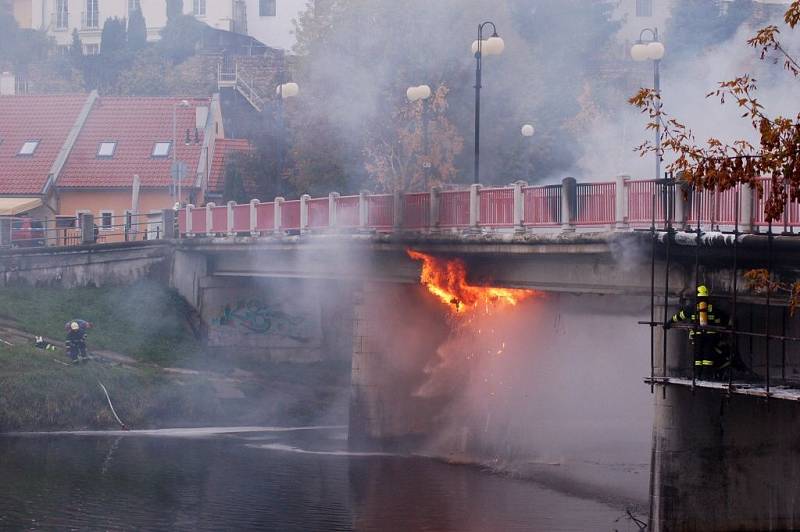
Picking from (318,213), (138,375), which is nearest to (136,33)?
(138,375)

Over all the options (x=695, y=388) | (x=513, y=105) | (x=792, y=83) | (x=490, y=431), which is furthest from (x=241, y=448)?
(x=513, y=105)

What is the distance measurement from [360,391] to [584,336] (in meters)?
7.05

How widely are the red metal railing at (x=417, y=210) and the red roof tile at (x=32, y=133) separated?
120 ft

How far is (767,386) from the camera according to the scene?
973 inches

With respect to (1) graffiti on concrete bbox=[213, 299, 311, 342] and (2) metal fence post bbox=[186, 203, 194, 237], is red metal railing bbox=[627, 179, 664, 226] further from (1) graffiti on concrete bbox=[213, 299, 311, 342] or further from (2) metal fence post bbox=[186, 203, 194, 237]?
(2) metal fence post bbox=[186, 203, 194, 237]

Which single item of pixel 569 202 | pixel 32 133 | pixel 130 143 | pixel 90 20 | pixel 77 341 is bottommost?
pixel 77 341

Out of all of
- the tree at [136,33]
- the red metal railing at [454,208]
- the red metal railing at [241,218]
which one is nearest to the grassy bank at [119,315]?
the red metal railing at [241,218]

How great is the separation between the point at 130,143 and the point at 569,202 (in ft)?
157

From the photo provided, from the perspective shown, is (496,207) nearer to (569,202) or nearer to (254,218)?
(569,202)

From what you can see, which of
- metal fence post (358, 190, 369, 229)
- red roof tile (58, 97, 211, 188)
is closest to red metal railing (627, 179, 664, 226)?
metal fence post (358, 190, 369, 229)

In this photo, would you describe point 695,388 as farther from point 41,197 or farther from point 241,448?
point 41,197

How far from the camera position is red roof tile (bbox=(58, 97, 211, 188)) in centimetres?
7238

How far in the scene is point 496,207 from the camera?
34.4 metres

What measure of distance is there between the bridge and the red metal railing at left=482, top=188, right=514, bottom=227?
0.16ft
